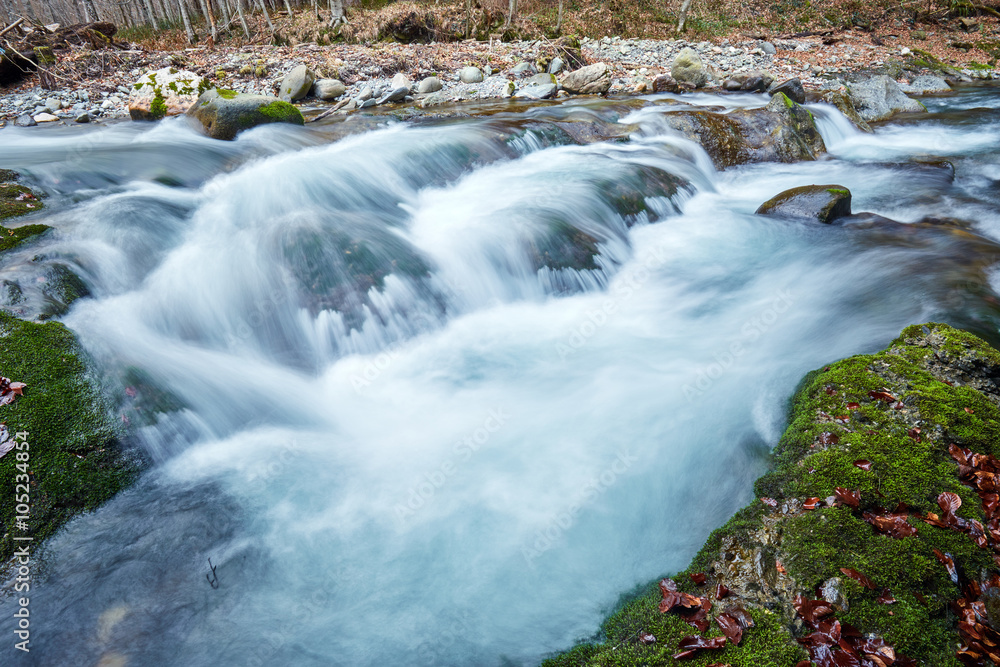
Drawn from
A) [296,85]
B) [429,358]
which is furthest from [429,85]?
[429,358]

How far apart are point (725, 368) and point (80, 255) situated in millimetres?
7120

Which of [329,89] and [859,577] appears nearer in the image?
[859,577]

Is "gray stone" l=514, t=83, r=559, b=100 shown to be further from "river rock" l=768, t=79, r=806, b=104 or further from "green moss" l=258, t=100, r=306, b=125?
"green moss" l=258, t=100, r=306, b=125

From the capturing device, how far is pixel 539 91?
16.1 metres

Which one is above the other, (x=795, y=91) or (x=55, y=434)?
(x=795, y=91)

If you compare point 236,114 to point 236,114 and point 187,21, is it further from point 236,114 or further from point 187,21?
point 187,21

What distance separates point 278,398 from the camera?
16.9 feet

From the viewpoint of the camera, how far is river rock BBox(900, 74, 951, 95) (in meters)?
17.3

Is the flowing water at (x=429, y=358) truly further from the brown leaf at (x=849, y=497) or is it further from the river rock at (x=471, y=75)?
the river rock at (x=471, y=75)

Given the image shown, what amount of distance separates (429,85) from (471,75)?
172 centimetres

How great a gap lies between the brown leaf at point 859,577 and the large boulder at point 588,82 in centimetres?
1618

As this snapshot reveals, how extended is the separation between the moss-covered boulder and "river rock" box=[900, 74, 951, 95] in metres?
18.8

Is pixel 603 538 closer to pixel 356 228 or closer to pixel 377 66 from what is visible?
pixel 356 228

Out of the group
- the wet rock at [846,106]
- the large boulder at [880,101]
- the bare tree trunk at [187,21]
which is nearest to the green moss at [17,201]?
the wet rock at [846,106]
